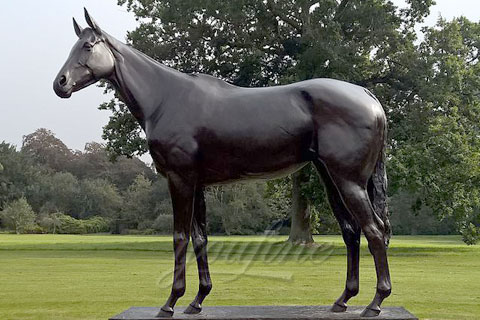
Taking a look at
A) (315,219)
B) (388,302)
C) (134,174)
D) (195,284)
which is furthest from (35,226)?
(388,302)

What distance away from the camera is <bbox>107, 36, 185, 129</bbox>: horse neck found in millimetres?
6234

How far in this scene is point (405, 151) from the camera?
25.9 meters

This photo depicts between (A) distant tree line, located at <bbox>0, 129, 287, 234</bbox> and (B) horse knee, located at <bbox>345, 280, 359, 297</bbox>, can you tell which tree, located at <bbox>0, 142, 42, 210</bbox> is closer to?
(A) distant tree line, located at <bbox>0, 129, 287, 234</bbox>

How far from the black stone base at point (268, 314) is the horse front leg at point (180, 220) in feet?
0.78

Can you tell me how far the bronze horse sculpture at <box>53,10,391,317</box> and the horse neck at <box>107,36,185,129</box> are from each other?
0.01m

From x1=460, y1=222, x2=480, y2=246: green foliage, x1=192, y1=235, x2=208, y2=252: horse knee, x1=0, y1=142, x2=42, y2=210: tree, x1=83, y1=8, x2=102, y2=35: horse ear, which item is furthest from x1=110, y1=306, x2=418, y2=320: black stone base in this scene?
x1=0, y1=142, x2=42, y2=210: tree

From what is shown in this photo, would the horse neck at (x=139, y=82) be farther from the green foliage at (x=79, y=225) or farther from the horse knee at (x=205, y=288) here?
the green foliage at (x=79, y=225)

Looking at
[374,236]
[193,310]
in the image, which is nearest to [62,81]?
[193,310]

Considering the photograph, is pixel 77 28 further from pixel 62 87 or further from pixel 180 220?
pixel 180 220

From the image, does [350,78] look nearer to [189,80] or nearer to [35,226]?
[189,80]

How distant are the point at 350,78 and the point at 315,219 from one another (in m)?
12.9

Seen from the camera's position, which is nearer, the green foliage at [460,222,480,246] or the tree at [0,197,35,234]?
the green foliage at [460,222,480,246]

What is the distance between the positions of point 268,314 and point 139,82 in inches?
104

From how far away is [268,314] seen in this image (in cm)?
599
